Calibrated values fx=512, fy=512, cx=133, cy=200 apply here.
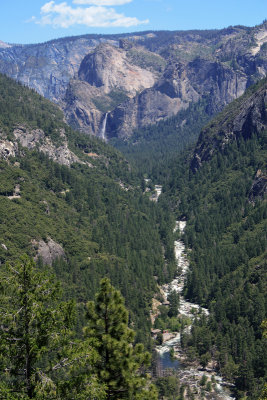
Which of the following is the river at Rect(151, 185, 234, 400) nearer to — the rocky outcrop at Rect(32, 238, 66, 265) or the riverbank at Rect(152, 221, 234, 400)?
the riverbank at Rect(152, 221, 234, 400)

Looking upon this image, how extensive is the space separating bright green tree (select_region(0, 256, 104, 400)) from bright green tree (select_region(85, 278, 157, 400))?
4.32 m

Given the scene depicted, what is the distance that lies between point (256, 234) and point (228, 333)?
66526 mm

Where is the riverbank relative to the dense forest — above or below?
below

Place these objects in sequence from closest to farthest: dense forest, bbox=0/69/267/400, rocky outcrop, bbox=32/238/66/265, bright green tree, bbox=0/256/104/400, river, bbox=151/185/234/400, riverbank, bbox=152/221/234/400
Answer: bright green tree, bbox=0/256/104/400 < dense forest, bbox=0/69/267/400 < riverbank, bbox=152/221/234/400 < river, bbox=151/185/234/400 < rocky outcrop, bbox=32/238/66/265

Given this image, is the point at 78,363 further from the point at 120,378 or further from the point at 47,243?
the point at 47,243

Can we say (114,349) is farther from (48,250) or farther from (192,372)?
(48,250)

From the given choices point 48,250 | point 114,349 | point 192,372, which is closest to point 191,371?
point 192,372

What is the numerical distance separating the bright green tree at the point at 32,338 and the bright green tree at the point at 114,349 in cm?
432

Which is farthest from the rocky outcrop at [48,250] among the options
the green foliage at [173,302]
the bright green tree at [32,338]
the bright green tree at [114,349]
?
the bright green tree at [32,338]

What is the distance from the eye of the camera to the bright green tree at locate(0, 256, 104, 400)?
36438 millimetres

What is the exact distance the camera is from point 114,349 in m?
42.8

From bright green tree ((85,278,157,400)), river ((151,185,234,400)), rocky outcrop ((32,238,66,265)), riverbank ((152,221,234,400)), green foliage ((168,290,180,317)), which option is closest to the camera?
bright green tree ((85,278,157,400))

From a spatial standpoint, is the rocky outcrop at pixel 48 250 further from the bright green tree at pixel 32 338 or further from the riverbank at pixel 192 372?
the bright green tree at pixel 32 338

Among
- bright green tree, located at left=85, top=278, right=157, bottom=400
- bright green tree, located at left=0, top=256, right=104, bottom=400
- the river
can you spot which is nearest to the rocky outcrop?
the river
